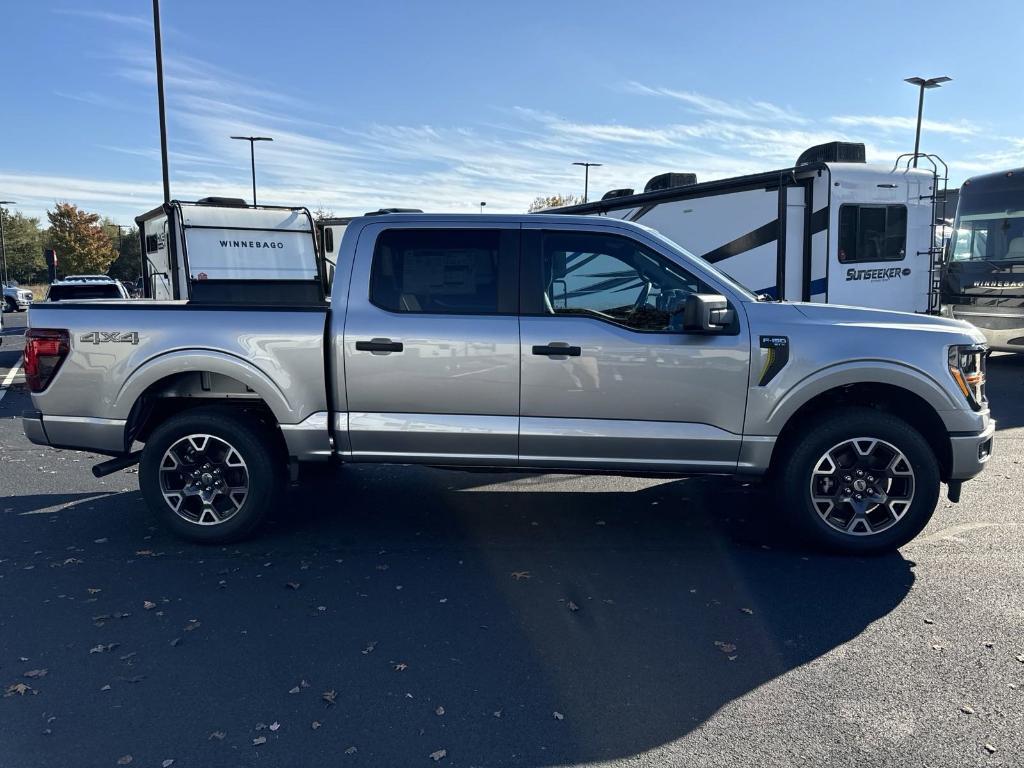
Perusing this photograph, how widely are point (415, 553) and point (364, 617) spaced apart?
96 centimetres

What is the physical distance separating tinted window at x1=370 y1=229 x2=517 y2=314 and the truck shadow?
153cm

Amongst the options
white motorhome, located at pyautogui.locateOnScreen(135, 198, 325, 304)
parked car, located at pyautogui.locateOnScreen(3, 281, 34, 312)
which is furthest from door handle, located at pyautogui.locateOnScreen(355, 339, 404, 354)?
parked car, located at pyautogui.locateOnScreen(3, 281, 34, 312)

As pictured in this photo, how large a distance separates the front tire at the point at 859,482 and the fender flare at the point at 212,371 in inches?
121

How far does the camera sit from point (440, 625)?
3.96 metres

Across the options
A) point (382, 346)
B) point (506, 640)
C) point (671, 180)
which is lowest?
point (506, 640)

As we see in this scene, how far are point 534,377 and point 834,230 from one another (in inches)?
291

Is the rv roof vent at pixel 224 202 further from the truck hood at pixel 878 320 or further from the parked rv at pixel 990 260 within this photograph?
the parked rv at pixel 990 260

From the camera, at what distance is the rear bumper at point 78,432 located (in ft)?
16.6

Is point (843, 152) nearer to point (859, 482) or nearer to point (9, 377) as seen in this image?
point (859, 482)

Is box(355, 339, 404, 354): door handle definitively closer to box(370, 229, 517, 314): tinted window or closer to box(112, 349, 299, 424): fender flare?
box(370, 229, 517, 314): tinted window

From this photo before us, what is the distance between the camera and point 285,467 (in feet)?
17.3

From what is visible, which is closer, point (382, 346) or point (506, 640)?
point (506, 640)

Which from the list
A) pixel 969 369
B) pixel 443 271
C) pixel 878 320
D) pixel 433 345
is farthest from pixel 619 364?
pixel 969 369

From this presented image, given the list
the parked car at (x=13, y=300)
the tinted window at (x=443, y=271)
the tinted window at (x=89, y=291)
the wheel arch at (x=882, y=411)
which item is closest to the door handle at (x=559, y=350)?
the tinted window at (x=443, y=271)
